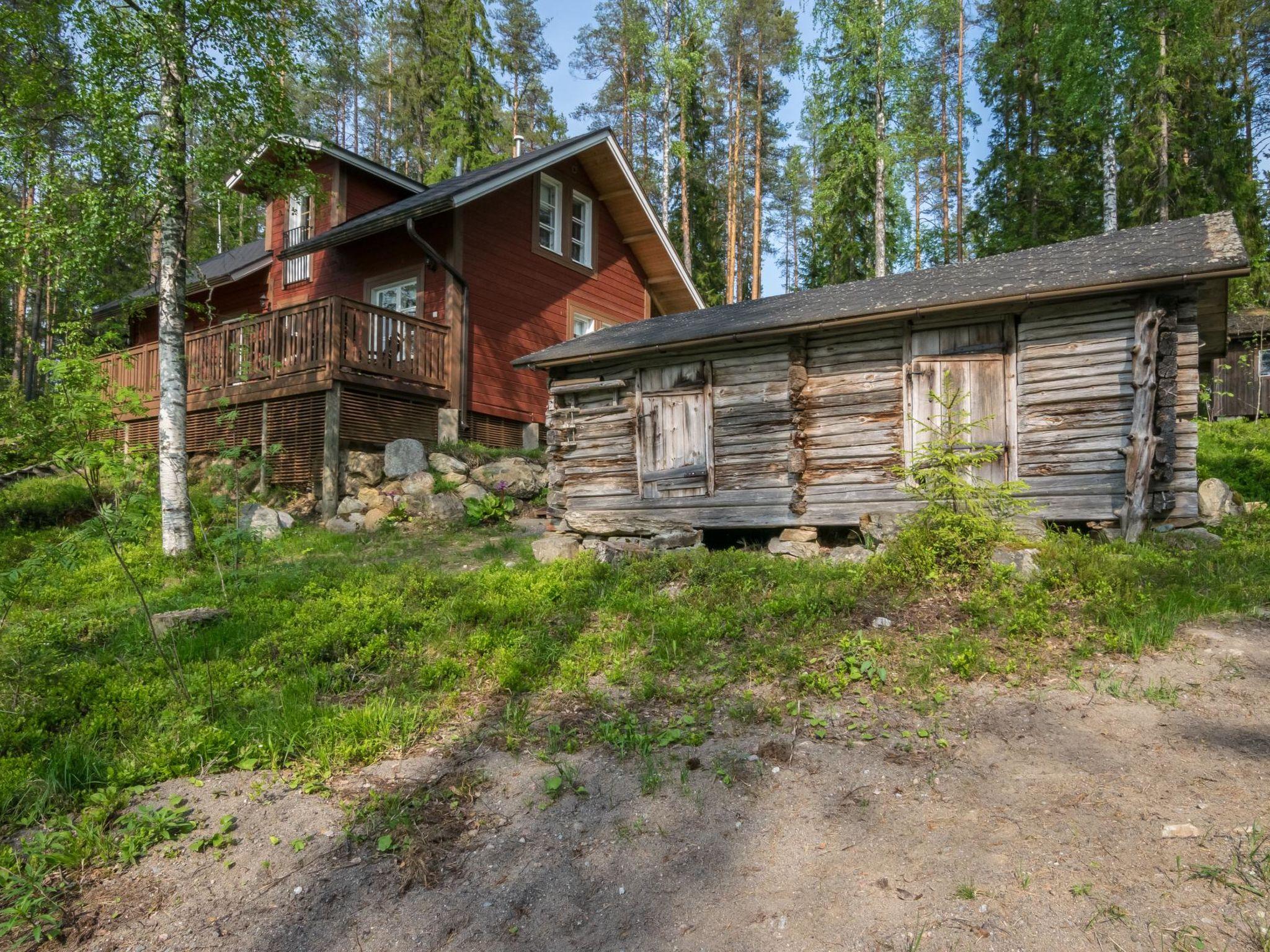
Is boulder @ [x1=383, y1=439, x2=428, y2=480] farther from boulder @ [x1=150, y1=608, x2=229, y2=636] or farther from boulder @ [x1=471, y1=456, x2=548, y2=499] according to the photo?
boulder @ [x1=150, y1=608, x2=229, y2=636]

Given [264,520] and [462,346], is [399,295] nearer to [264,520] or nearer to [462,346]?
[462,346]

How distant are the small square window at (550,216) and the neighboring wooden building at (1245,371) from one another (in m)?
19.7

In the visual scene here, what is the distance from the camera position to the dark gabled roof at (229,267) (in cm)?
1870

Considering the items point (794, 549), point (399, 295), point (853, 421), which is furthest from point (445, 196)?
point (794, 549)

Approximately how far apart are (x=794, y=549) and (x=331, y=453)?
27.1 ft

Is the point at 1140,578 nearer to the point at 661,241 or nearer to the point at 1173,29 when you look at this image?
the point at 661,241

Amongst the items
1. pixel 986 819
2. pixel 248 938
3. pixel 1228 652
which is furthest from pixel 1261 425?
pixel 248 938

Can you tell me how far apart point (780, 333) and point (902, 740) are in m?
6.80

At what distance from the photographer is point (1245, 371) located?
23062mm

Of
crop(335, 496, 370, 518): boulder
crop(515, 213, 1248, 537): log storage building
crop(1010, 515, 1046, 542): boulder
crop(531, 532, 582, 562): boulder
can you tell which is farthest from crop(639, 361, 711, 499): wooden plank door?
crop(335, 496, 370, 518): boulder

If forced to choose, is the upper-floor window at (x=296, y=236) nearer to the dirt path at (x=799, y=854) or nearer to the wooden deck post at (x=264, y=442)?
the wooden deck post at (x=264, y=442)

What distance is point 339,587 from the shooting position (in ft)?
26.2

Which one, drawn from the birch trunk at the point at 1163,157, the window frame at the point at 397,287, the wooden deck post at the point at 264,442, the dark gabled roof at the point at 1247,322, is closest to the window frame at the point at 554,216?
the window frame at the point at 397,287

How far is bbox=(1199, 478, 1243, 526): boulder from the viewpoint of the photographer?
31.9 feet
